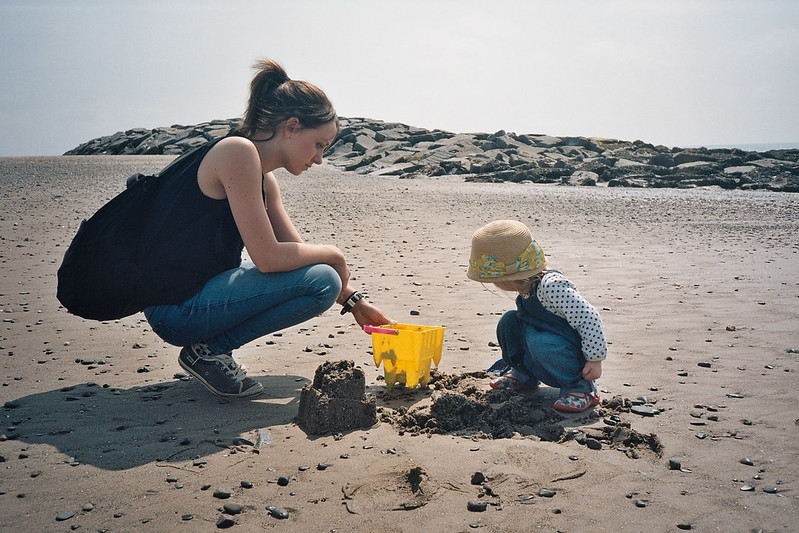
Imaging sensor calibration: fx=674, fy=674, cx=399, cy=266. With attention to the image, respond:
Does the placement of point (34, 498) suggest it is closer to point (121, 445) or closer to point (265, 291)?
point (121, 445)

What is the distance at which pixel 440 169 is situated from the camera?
2195cm

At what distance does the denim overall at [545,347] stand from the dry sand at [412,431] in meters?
0.19

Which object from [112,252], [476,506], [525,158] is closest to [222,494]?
[476,506]

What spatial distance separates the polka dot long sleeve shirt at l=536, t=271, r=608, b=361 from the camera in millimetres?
3281

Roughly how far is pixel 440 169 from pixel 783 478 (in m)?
19.8

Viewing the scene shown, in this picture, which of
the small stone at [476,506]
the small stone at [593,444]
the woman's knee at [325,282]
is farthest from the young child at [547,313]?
the small stone at [476,506]

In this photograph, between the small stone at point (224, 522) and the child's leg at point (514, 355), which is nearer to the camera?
the small stone at point (224, 522)

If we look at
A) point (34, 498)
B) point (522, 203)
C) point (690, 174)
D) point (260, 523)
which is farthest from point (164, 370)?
point (690, 174)

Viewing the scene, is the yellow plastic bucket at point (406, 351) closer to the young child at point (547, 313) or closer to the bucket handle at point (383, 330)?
the bucket handle at point (383, 330)

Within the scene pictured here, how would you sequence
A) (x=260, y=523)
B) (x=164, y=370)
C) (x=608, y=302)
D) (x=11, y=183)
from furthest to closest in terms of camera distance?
1. (x=11, y=183)
2. (x=608, y=302)
3. (x=164, y=370)
4. (x=260, y=523)

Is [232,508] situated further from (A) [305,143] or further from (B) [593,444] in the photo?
(A) [305,143]

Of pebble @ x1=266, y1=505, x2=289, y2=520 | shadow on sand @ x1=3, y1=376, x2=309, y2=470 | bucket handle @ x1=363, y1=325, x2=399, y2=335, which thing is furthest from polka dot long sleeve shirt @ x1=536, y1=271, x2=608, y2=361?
pebble @ x1=266, y1=505, x2=289, y2=520

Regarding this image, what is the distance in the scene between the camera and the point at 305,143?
11.2 ft

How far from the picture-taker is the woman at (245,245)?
10.6ft
